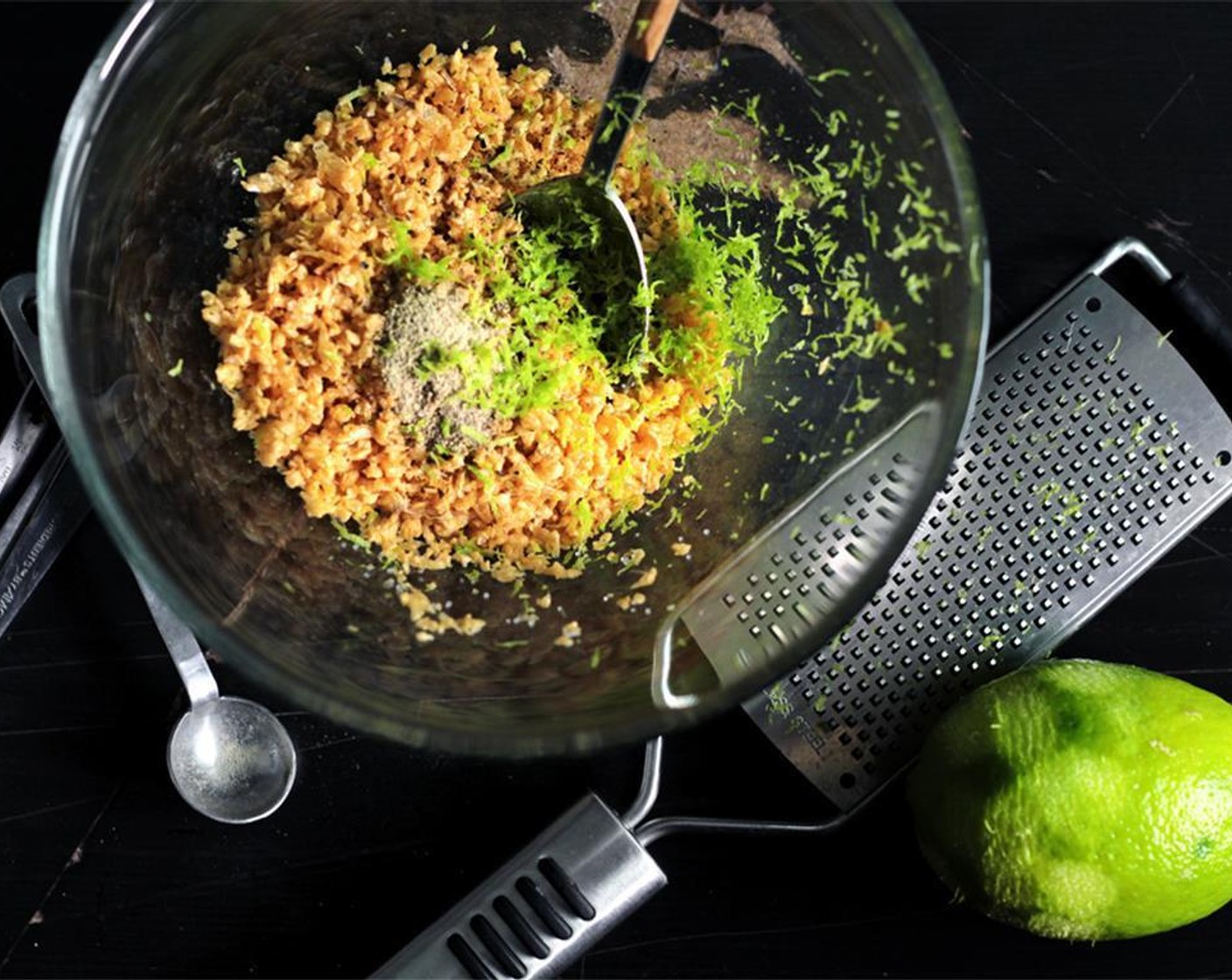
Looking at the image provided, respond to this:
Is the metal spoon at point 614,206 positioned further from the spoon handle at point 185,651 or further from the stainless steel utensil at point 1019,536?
the spoon handle at point 185,651

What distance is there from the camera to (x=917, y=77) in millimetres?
1012

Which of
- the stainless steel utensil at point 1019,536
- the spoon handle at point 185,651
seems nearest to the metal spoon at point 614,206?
the stainless steel utensil at point 1019,536

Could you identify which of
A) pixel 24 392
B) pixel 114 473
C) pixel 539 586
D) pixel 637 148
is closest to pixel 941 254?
pixel 637 148

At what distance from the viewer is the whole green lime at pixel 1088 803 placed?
41.1 inches

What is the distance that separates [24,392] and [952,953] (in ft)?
3.08

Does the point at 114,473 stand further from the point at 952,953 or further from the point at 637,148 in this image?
the point at 952,953

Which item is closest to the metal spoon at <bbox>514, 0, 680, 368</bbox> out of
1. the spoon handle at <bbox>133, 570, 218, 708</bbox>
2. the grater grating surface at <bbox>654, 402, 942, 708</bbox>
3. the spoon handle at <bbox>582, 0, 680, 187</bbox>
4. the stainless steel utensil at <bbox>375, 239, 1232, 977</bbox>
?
the spoon handle at <bbox>582, 0, 680, 187</bbox>

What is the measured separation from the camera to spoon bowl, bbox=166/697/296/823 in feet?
3.99

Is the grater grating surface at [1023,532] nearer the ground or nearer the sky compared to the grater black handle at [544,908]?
nearer the sky

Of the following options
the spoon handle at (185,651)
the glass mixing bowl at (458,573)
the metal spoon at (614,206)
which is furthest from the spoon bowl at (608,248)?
the spoon handle at (185,651)

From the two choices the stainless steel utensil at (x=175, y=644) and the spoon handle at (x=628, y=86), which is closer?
the spoon handle at (x=628, y=86)

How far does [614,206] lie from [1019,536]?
45 centimetres

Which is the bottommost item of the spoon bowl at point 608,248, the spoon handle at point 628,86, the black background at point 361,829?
the black background at point 361,829

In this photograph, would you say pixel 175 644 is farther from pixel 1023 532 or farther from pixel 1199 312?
pixel 1199 312
